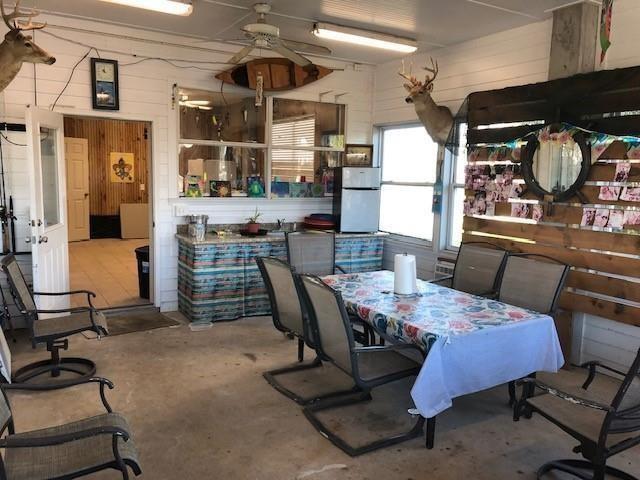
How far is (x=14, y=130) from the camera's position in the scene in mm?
4629

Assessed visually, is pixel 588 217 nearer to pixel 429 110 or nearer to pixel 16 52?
pixel 429 110

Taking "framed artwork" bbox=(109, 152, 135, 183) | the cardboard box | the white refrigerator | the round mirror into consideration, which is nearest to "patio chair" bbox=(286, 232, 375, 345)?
the white refrigerator

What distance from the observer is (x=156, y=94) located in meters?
5.26

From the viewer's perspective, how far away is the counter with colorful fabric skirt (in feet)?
16.7

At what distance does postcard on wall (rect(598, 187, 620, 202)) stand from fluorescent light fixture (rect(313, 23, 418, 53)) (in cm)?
225

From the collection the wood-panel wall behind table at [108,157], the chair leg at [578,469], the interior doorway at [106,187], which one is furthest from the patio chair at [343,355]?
the wood-panel wall behind table at [108,157]

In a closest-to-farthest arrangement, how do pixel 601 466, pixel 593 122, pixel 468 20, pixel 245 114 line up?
A: pixel 601 466 < pixel 593 122 < pixel 468 20 < pixel 245 114

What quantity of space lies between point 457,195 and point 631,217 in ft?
6.28

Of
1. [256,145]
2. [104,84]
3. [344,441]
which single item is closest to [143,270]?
[256,145]

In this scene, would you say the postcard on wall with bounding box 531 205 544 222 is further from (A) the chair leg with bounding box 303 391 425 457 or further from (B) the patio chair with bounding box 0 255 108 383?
(B) the patio chair with bounding box 0 255 108 383

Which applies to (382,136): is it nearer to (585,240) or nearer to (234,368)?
(585,240)

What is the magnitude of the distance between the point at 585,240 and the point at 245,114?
377 centimetres

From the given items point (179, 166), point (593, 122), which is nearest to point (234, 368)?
point (179, 166)

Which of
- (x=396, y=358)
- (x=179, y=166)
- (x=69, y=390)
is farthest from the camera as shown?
(x=179, y=166)
